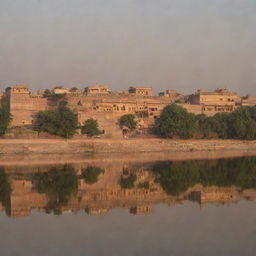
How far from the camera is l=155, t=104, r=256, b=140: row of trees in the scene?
4425 cm

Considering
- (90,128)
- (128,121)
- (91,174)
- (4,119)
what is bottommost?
(91,174)

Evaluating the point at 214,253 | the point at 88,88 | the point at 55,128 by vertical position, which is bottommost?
the point at 214,253

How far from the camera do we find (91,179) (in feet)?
70.8

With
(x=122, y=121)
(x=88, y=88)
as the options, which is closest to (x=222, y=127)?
(x=122, y=121)

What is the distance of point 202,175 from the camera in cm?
2302

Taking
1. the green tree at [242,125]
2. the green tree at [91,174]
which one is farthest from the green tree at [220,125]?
the green tree at [91,174]

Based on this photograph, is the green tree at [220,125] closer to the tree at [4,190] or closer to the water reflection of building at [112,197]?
the water reflection of building at [112,197]

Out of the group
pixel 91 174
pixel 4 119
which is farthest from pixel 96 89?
pixel 91 174

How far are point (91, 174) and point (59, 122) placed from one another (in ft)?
54.8

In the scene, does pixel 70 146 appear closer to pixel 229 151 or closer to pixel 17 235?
pixel 229 151

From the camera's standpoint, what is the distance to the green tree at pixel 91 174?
21250 millimetres

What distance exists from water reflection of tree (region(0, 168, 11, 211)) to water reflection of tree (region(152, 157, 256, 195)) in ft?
18.5

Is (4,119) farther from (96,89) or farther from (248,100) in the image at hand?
(248,100)

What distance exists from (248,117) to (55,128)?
18210 mm
